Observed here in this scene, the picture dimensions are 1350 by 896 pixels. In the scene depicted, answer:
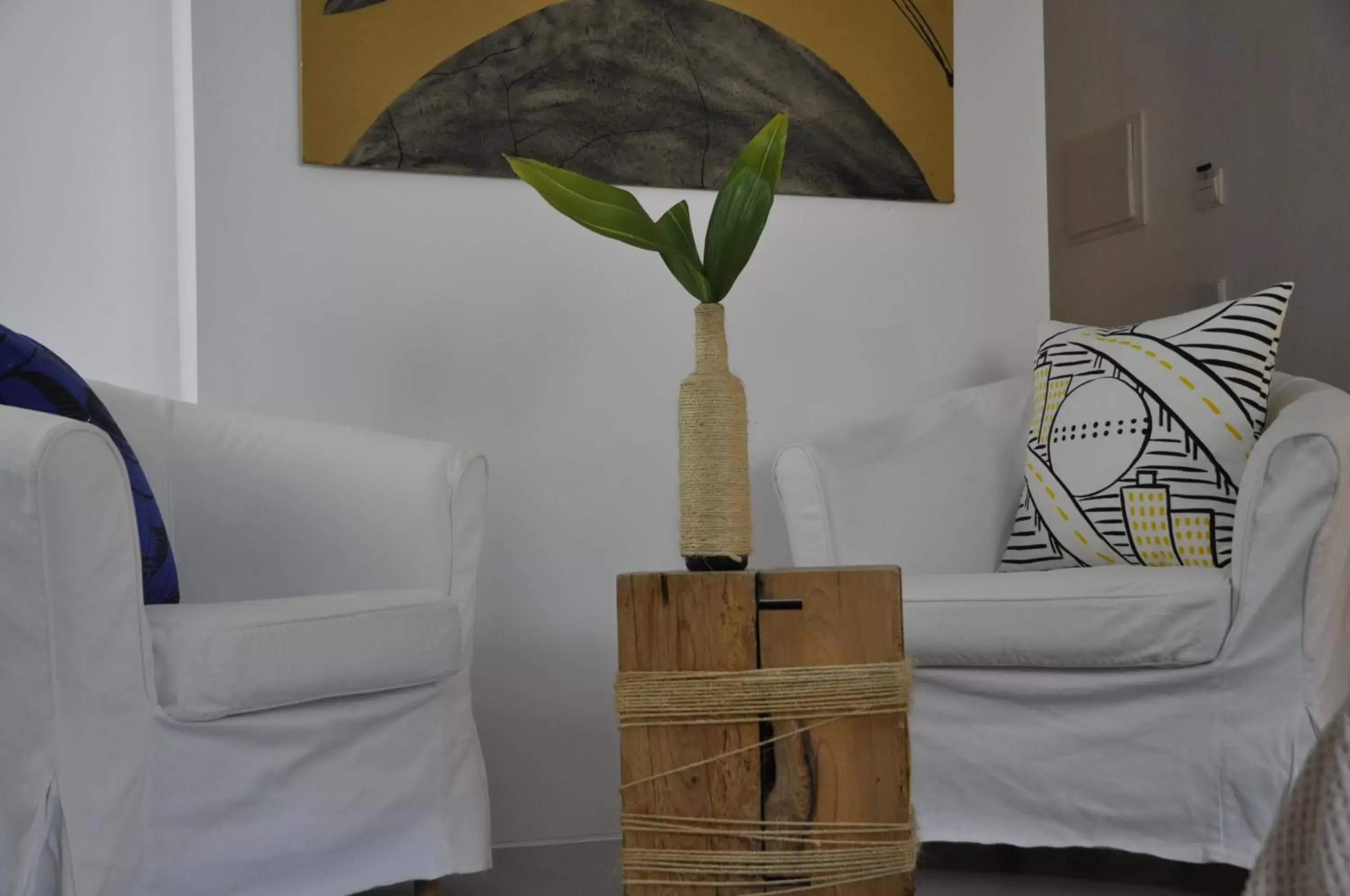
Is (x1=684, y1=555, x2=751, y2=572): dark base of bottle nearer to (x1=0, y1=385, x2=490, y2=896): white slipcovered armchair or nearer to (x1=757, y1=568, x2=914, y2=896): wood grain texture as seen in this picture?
(x1=757, y1=568, x2=914, y2=896): wood grain texture

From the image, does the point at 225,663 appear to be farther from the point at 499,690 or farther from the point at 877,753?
the point at 499,690

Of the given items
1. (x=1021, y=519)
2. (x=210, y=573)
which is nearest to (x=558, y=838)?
(x=210, y=573)

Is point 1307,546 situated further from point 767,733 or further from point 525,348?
point 525,348

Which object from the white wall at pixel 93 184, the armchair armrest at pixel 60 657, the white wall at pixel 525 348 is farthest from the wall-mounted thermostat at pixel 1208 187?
the armchair armrest at pixel 60 657

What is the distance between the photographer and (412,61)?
257 cm

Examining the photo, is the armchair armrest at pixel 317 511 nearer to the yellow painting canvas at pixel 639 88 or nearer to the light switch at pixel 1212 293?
the yellow painting canvas at pixel 639 88

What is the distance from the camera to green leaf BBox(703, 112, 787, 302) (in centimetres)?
172

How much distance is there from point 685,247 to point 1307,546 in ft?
Answer: 3.10

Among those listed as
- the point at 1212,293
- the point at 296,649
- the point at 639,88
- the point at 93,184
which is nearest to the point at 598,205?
the point at 296,649

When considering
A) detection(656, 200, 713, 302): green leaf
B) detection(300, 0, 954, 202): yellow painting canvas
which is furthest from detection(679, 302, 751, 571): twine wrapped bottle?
detection(300, 0, 954, 202): yellow painting canvas

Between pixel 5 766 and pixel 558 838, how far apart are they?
1.32 meters

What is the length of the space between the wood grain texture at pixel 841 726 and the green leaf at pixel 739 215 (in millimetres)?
547

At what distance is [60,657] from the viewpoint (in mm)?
1440

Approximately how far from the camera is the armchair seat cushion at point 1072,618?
185cm
